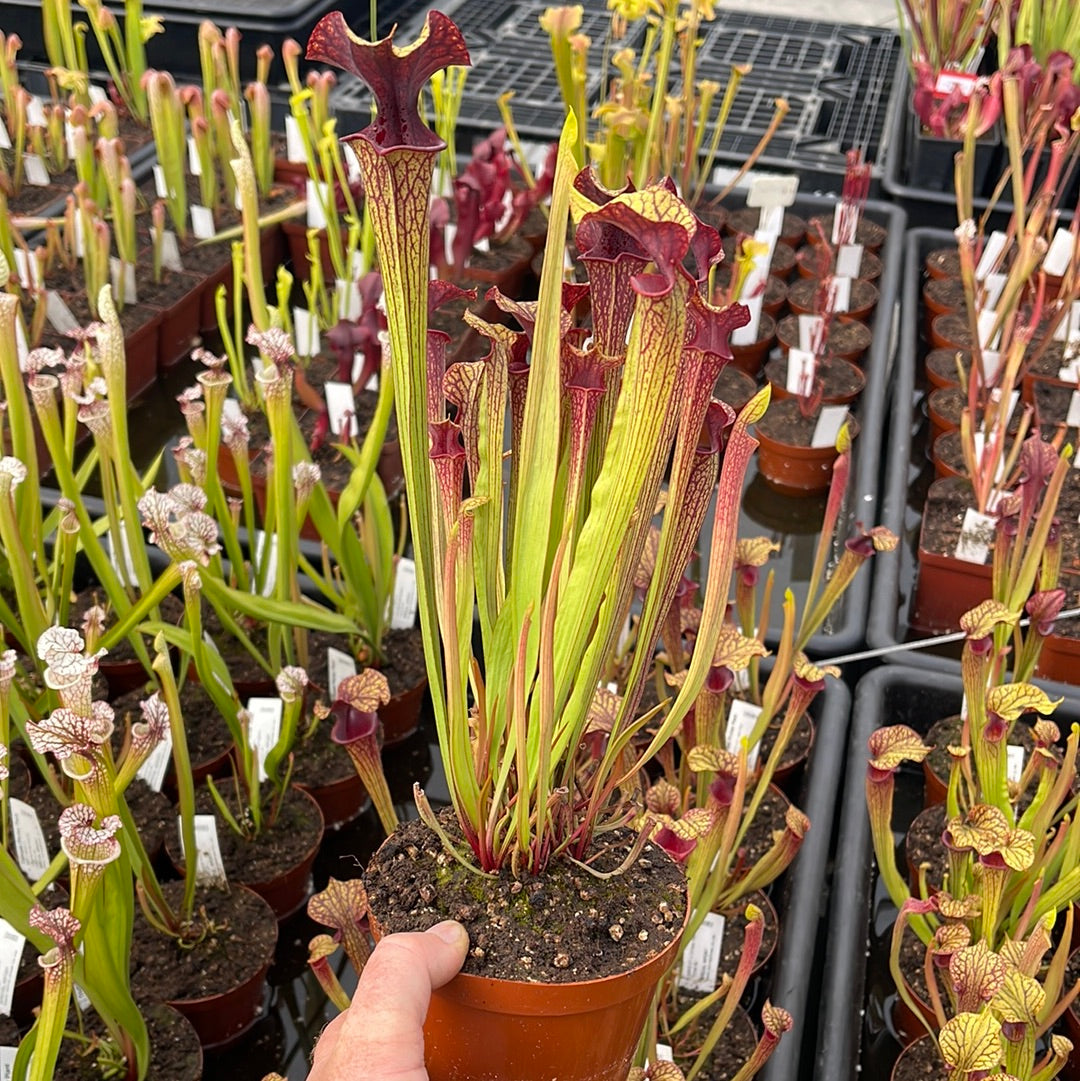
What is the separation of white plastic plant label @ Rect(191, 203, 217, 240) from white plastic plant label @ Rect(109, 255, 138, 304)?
36 centimetres

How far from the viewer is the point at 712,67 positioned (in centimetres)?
396

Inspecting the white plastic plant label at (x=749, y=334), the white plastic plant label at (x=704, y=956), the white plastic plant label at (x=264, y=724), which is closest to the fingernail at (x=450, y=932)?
the white plastic plant label at (x=704, y=956)

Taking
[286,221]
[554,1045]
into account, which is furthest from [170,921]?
[286,221]

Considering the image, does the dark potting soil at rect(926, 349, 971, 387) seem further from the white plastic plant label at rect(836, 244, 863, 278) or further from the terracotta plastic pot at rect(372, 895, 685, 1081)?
the terracotta plastic pot at rect(372, 895, 685, 1081)

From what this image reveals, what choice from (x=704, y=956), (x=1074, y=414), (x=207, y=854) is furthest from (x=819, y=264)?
(x=207, y=854)

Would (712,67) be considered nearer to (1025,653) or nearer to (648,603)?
(1025,653)

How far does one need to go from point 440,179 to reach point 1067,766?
7.47 ft

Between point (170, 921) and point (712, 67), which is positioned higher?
point (712, 67)

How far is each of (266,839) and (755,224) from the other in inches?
88.9

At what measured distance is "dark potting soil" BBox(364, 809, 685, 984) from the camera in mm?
814

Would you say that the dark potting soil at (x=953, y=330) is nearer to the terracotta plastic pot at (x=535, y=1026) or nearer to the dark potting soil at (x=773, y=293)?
the dark potting soil at (x=773, y=293)

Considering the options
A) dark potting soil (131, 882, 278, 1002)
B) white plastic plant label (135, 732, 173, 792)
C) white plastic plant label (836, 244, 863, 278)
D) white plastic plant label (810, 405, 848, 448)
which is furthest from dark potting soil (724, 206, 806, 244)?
dark potting soil (131, 882, 278, 1002)

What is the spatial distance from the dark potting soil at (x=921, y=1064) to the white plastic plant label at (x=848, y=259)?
76.7 inches

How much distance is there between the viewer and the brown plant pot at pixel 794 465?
7.88 feet
